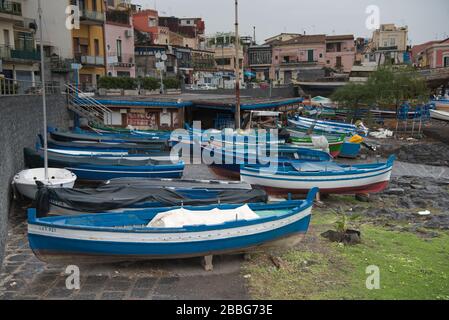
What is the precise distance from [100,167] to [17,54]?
18.8 m

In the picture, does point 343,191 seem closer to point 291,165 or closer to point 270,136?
point 291,165

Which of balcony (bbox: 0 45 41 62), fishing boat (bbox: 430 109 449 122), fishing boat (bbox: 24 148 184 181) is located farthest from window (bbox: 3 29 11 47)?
fishing boat (bbox: 430 109 449 122)

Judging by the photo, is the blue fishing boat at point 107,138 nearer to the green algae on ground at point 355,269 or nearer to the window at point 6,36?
the window at point 6,36

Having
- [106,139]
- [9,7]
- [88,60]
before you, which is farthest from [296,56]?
[106,139]

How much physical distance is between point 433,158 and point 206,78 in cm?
4308

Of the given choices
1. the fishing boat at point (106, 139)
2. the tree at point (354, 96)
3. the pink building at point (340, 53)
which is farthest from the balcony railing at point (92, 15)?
the pink building at point (340, 53)

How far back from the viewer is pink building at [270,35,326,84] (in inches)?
2960

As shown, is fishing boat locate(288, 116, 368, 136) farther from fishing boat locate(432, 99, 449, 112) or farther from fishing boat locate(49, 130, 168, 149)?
fishing boat locate(432, 99, 449, 112)

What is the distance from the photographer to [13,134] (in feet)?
55.4

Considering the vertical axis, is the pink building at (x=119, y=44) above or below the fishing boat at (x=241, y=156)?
above

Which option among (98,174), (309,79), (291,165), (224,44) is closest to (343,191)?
(291,165)

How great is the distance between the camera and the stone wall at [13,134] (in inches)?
530

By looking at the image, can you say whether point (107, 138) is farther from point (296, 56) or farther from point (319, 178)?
point (296, 56)

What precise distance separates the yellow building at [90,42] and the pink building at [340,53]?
40697 mm
